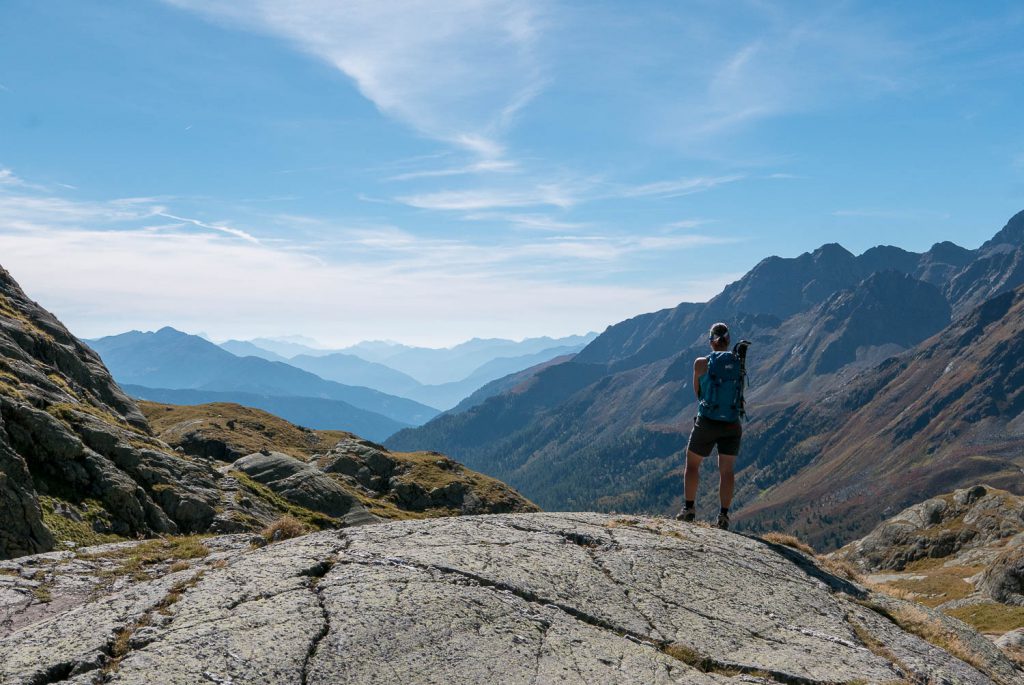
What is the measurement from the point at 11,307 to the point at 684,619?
58.3 metres

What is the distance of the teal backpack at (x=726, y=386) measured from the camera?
16.3 metres

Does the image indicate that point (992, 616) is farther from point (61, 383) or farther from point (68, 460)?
point (61, 383)

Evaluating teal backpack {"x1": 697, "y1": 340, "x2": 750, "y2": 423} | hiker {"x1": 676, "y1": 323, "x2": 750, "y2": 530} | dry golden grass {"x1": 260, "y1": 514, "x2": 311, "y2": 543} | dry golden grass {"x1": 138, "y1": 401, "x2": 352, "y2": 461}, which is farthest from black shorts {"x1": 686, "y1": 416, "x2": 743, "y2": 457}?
dry golden grass {"x1": 138, "y1": 401, "x2": 352, "y2": 461}

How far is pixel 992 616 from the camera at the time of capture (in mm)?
31109

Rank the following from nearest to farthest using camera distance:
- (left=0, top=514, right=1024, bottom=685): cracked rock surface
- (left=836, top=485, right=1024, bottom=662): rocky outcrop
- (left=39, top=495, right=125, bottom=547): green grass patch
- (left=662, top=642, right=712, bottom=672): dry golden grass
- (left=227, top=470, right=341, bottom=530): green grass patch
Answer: (left=0, top=514, right=1024, bottom=685): cracked rock surface
(left=662, top=642, right=712, bottom=672): dry golden grass
(left=39, top=495, right=125, bottom=547): green grass patch
(left=836, top=485, right=1024, bottom=662): rocky outcrop
(left=227, top=470, right=341, bottom=530): green grass patch

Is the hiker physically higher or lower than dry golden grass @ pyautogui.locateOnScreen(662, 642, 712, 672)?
higher

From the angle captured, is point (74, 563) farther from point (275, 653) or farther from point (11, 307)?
point (11, 307)

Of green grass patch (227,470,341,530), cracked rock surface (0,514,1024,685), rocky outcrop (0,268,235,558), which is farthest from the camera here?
green grass patch (227,470,341,530)

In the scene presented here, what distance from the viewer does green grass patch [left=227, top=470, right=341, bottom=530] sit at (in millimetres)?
53406

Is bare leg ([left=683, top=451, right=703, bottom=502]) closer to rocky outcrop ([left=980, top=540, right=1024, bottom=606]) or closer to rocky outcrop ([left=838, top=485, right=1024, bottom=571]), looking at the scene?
rocky outcrop ([left=980, top=540, right=1024, bottom=606])

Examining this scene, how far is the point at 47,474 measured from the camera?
93.1 feet

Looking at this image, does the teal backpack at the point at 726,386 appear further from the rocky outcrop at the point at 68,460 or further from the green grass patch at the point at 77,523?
the green grass patch at the point at 77,523

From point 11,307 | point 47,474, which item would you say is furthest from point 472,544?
point 11,307

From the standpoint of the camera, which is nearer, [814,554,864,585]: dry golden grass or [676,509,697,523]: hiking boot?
[814,554,864,585]: dry golden grass
